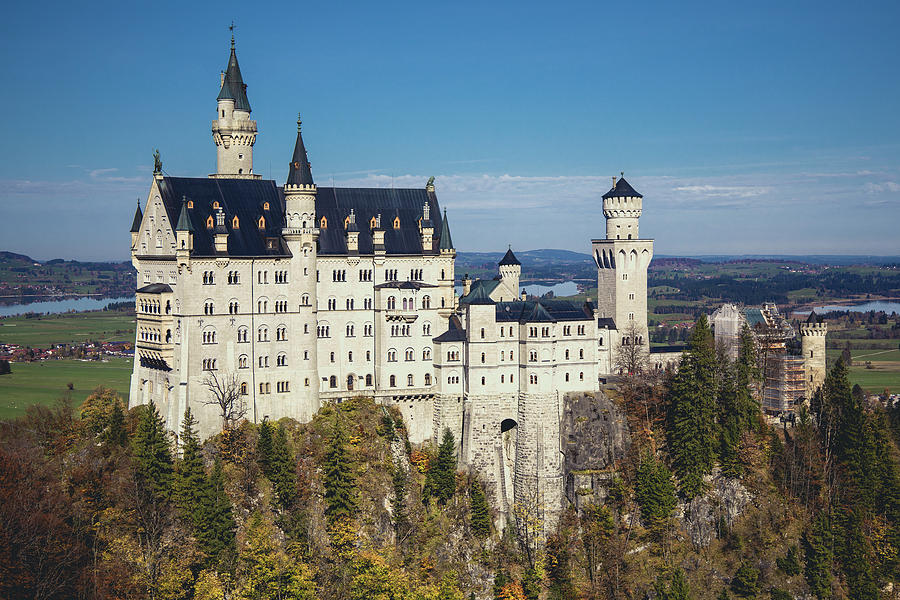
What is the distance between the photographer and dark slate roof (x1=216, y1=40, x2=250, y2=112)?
9469 cm

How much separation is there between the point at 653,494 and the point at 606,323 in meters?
20.4

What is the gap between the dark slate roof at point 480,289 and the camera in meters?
95.6

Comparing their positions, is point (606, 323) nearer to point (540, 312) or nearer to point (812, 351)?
point (540, 312)

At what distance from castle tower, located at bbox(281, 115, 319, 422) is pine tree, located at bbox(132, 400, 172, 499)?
41.4ft

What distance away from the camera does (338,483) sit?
83.6 metres

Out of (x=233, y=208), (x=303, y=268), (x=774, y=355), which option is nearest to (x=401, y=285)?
(x=303, y=268)

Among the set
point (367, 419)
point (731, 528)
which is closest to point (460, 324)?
point (367, 419)

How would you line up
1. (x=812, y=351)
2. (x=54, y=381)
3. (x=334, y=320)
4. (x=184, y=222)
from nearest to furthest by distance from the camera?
(x=184, y=222) → (x=334, y=320) → (x=812, y=351) → (x=54, y=381)

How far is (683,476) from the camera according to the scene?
91938 mm

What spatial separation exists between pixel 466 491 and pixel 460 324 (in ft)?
49.7

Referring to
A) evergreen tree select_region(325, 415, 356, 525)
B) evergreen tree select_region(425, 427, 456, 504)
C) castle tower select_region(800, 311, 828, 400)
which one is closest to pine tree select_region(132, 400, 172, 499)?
evergreen tree select_region(325, 415, 356, 525)

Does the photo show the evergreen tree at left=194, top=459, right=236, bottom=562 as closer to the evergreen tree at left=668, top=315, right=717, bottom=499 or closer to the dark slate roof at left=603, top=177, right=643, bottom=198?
the evergreen tree at left=668, top=315, right=717, bottom=499

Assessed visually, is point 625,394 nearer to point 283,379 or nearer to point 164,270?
point 283,379

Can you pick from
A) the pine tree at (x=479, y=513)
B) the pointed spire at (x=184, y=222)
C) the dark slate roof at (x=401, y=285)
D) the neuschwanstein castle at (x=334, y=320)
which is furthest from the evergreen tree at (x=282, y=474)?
the pointed spire at (x=184, y=222)
